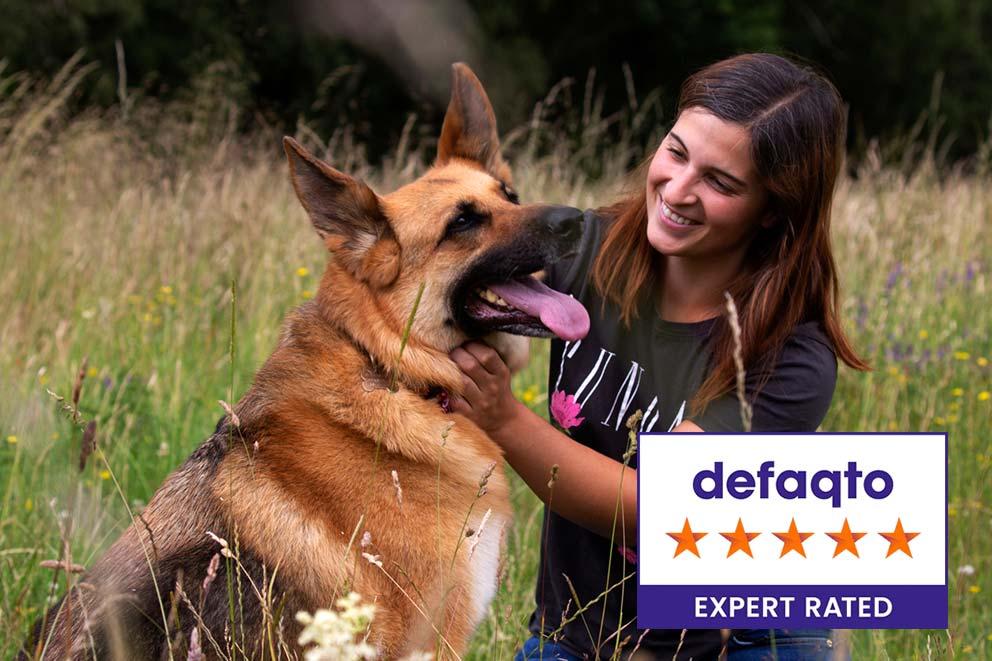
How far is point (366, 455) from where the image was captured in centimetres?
226

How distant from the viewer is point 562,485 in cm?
233

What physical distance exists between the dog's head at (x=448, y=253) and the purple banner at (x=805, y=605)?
83 cm

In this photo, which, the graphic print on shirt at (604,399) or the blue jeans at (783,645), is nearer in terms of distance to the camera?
the blue jeans at (783,645)

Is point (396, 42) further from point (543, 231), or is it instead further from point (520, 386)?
point (543, 231)

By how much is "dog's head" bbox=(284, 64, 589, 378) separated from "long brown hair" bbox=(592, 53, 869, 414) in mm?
278

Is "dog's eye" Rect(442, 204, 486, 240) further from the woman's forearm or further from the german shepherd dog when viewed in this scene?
the woman's forearm

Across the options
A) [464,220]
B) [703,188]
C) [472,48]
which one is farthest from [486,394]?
[472,48]

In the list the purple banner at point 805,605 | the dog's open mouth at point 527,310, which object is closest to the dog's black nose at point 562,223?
the dog's open mouth at point 527,310

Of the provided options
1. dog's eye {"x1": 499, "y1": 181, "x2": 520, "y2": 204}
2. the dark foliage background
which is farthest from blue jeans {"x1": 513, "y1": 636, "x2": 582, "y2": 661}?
the dark foliage background

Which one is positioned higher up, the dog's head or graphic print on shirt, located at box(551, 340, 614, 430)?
the dog's head

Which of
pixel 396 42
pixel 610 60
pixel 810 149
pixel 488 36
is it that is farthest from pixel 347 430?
pixel 610 60

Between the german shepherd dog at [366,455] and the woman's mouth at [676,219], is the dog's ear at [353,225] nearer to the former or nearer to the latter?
the german shepherd dog at [366,455]

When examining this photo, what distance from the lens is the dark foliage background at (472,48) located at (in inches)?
419

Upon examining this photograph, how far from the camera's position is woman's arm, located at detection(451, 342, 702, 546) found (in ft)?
7.58
